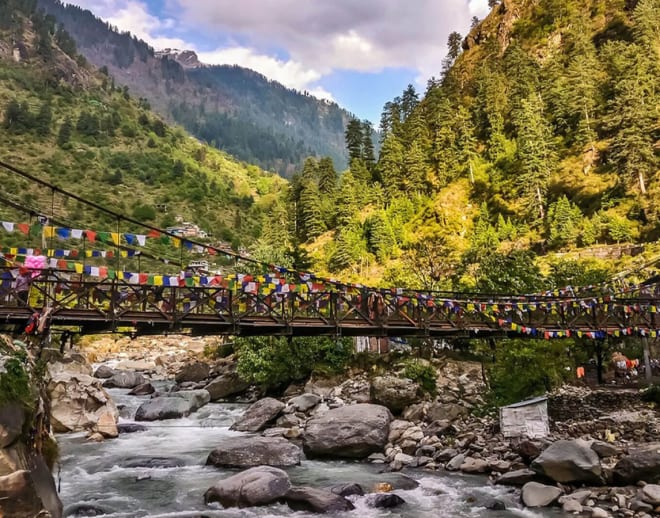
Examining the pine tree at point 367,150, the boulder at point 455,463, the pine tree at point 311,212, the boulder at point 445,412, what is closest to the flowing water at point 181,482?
the boulder at point 455,463

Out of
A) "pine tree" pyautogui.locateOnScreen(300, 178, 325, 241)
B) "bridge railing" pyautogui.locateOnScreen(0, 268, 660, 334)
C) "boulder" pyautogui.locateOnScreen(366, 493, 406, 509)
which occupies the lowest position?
"boulder" pyautogui.locateOnScreen(366, 493, 406, 509)

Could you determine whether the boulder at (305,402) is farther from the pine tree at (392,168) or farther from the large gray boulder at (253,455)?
the pine tree at (392,168)

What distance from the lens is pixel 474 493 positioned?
12.5 meters

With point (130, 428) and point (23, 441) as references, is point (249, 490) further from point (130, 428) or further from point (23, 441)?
point (130, 428)

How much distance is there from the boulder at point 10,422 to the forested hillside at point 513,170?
25.7 m

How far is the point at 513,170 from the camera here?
186 feet

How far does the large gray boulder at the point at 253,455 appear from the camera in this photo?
15219mm

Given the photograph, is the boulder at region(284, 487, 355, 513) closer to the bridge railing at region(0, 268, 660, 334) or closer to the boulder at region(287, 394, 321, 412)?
the bridge railing at region(0, 268, 660, 334)

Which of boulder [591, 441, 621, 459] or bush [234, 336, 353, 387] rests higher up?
bush [234, 336, 353, 387]

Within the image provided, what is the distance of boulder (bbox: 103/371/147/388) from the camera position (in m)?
31.8

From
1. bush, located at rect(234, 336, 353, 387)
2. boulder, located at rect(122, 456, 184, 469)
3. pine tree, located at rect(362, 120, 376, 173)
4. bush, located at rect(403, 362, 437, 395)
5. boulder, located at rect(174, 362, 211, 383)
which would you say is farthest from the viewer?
pine tree, located at rect(362, 120, 376, 173)

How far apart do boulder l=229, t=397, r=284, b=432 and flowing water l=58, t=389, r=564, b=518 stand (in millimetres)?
949

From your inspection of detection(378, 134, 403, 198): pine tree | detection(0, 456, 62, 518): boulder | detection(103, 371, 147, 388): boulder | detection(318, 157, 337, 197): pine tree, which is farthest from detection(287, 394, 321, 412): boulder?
detection(318, 157, 337, 197): pine tree

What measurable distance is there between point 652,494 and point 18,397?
11.8 metres
